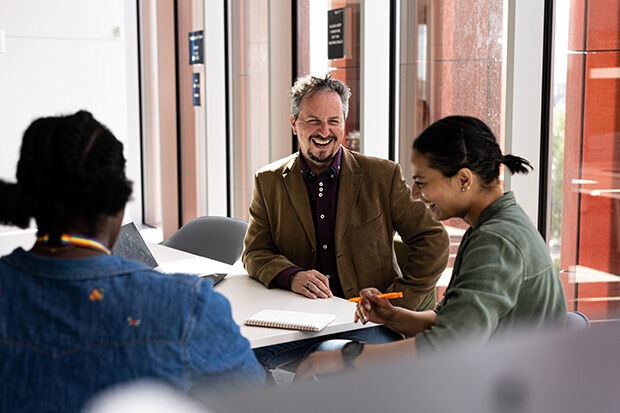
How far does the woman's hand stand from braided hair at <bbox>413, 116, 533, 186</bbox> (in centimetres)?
46

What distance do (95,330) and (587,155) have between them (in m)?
2.45

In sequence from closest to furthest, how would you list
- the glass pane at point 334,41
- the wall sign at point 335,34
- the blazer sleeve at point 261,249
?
the blazer sleeve at point 261,249, the glass pane at point 334,41, the wall sign at point 335,34

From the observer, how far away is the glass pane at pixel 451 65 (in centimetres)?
341

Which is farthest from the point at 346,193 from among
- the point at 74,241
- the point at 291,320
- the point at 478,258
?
the point at 74,241

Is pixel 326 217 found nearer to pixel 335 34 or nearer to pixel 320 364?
pixel 320 364

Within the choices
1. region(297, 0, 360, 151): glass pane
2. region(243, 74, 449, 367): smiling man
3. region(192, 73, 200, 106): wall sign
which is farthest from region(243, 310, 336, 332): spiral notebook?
region(192, 73, 200, 106): wall sign

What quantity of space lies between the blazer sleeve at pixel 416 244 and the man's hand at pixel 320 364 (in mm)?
1175

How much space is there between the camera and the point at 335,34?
15.1ft

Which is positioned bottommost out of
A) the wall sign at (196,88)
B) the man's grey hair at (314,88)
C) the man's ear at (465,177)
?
the man's ear at (465,177)

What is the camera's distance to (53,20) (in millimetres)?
6746

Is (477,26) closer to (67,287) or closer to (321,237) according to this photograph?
(321,237)

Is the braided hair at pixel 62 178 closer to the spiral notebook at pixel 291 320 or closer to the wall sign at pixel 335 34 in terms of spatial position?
the spiral notebook at pixel 291 320

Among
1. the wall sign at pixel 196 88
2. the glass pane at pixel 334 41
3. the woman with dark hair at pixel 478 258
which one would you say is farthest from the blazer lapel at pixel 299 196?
the wall sign at pixel 196 88

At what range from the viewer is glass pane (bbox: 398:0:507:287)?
341 cm
